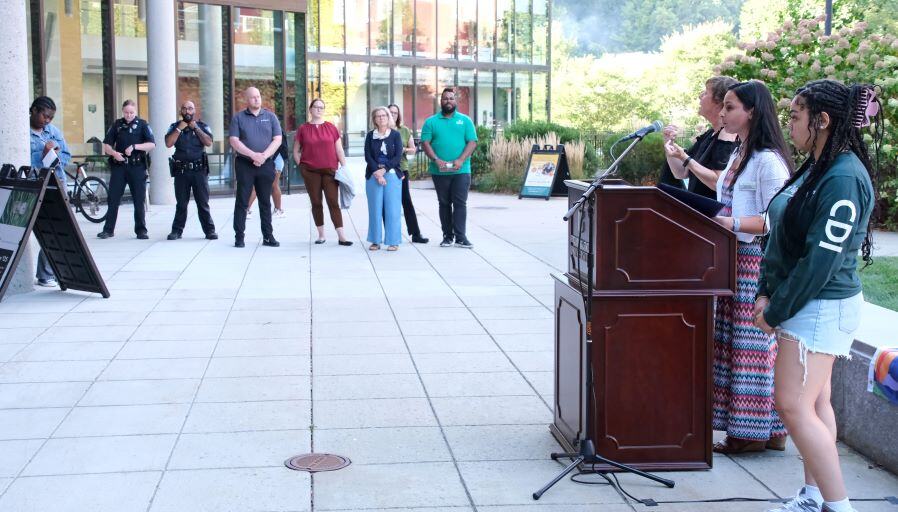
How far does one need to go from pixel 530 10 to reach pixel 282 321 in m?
40.0

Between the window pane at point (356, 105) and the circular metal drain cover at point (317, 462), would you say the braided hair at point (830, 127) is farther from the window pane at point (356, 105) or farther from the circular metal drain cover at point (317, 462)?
the window pane at point (356, 105)

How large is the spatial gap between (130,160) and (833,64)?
10067mm

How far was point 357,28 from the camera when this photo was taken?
141 ft

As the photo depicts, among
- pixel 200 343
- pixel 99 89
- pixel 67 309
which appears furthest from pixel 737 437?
pixel 99 89

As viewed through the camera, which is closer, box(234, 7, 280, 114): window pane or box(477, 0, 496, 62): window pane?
box(234, 7, 280, 114): window pane

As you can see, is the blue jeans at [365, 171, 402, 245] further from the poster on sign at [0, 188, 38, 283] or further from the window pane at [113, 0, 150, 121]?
the window pane at [113, 0, 150, 121]

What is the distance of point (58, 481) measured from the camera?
5.07 metres

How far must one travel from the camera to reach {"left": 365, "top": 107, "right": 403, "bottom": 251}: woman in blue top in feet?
45.2

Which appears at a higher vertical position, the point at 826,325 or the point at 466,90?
the point at 466,90

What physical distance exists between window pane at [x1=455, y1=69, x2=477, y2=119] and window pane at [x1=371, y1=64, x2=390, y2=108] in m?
3.24

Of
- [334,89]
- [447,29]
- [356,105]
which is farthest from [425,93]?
[334,89]

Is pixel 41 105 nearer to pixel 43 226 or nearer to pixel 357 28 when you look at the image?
pixel 43 226

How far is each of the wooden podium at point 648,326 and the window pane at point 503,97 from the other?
139 ft

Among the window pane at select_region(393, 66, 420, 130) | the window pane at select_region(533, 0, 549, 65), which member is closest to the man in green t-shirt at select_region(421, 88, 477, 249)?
the window pane at select_region(393, 66, 420, 130)
